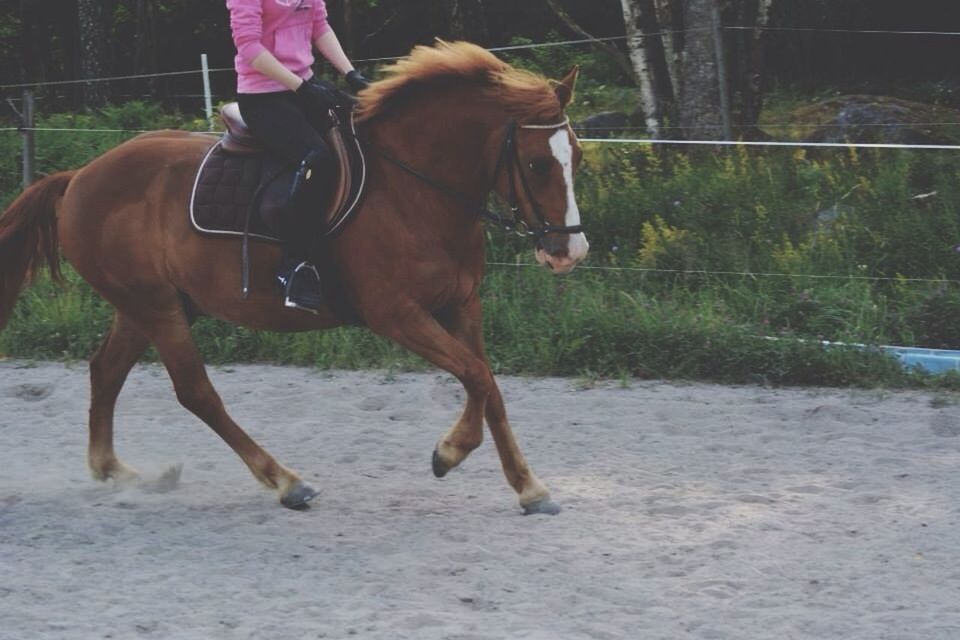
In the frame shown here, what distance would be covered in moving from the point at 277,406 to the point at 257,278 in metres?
2.09

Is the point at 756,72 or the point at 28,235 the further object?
the point at 756,72

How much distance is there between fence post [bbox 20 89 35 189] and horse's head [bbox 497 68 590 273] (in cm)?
710

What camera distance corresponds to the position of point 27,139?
11.3m

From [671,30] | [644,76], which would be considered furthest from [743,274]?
[671,30]

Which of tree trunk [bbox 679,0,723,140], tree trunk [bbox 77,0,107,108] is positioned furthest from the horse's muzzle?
tree trunk [bbox 77,0,107,108]

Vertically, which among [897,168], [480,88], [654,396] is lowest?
[654,396]

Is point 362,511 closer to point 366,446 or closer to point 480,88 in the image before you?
point 366,446

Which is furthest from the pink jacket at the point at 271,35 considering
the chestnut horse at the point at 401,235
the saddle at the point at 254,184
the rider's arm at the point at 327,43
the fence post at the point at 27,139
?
the fence post at the point at 27,139

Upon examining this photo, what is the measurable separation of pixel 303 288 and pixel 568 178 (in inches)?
48.2

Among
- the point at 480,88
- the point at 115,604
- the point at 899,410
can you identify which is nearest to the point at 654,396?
the point at 899,410

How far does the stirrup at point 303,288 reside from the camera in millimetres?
5625

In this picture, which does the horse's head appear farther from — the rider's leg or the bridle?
the rider's leg

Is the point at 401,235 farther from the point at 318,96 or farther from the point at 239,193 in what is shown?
the point at 239,193

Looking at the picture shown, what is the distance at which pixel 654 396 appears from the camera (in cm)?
780
